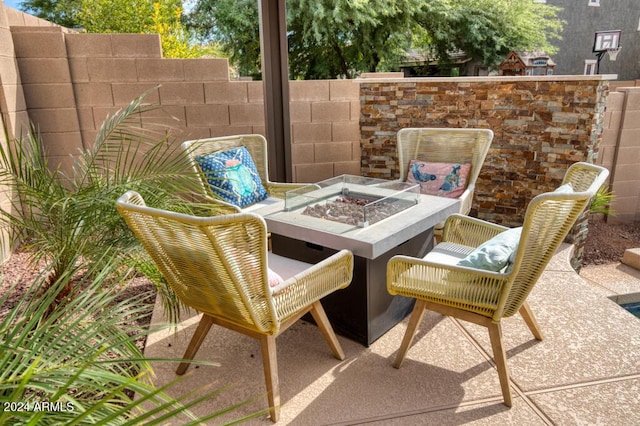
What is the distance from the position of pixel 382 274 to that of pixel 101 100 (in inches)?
116

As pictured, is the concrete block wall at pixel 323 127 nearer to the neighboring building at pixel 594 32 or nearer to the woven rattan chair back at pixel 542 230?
the woven rattan chair back at pixel 542 230

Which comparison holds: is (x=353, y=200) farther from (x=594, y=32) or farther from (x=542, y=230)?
(x=594, y=32)

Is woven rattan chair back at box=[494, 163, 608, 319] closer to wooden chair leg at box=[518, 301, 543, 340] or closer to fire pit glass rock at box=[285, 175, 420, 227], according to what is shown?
wooden chair leg at box=[518, 301, 543, 340]

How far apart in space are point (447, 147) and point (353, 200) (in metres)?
1.20

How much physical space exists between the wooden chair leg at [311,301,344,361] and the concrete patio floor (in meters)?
0.06

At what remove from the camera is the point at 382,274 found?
2449mm

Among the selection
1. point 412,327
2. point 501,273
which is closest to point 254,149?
point 412,327

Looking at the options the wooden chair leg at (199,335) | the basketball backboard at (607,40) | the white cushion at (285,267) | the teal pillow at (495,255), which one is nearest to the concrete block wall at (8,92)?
the wooden chair leg at (199,335)

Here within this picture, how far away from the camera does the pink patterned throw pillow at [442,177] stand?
11.3 ft

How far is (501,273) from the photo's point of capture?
1.90m

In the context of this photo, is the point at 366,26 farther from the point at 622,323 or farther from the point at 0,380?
the point at 0,380

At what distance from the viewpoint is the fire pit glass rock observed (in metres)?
2.57

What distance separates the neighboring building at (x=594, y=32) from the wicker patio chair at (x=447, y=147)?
48.3ft

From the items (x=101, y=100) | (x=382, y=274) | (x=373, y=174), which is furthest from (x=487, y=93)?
(x=101, y=100)
